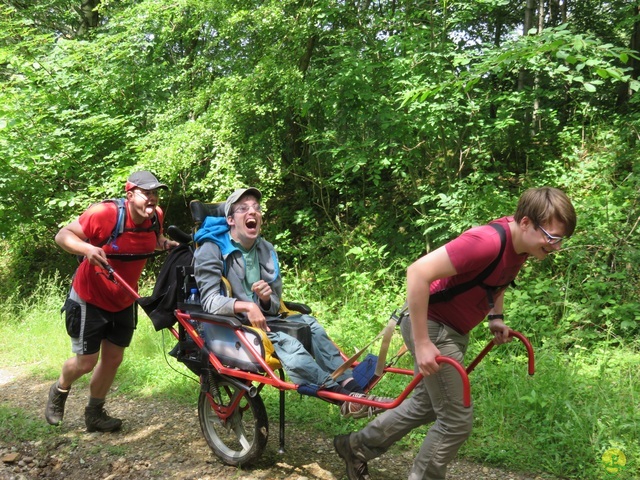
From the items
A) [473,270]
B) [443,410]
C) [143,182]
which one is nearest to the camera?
[473,270]

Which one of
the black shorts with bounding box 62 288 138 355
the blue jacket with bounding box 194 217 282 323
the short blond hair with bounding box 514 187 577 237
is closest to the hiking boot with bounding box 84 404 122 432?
the black shorts with bounding box 62 288 138 355

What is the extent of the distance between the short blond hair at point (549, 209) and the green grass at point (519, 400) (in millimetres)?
2083

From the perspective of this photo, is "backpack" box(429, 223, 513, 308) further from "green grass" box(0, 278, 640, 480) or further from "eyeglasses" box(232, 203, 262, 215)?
"green grass" box(0, 278, 640, 480)

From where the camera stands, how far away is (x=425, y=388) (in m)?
3.21

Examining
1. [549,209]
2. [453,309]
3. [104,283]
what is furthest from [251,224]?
[549,209]

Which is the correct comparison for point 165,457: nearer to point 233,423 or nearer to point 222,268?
point 233,423

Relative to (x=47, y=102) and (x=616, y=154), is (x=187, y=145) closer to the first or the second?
(x=47, y=102)

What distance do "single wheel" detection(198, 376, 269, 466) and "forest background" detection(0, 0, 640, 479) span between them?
162 cm

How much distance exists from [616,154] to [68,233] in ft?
20.2

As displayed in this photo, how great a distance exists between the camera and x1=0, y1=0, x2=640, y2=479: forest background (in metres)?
4.74

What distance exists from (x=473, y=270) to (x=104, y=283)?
10.1ft

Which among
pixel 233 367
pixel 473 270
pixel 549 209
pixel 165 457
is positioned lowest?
pixel 165 457

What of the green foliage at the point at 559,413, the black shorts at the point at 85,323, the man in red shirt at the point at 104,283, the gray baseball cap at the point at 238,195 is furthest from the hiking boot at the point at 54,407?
the green foliage at the point at 559,413

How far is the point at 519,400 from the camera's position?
14.7 feet
